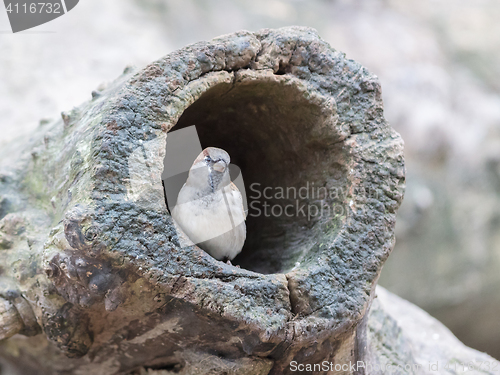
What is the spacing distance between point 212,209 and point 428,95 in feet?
15.3

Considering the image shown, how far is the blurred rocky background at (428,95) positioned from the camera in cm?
546

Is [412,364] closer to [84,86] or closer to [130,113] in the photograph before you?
[130,113]

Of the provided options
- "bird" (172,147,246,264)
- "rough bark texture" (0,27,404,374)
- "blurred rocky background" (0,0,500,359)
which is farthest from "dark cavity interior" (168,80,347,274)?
"blurred rocky background" (0,0,500,359)

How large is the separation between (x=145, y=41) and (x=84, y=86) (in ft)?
3.78

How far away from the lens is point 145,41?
5016mm

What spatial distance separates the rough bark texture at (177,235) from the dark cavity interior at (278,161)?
15 millimetres

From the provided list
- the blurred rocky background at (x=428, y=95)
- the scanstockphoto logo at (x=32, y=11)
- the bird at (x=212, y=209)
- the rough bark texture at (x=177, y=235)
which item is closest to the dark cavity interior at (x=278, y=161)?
the rough bark texture at (x=177, y=235)

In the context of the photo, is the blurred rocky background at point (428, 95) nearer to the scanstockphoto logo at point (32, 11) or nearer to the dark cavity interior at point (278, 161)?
the scanstockphoto logo at point (32, 11)

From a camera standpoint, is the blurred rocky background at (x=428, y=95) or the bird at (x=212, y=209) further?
the blurred rocky background at (x=428, y=95)

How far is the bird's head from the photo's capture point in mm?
2379

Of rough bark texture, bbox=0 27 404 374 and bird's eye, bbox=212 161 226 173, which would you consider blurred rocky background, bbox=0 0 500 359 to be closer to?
bird's eye, bbox=212 161 226 173

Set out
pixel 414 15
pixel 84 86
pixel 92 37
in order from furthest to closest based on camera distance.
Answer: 1. pixel 414 15
2. pixel 92 37
3. pixel 84 86

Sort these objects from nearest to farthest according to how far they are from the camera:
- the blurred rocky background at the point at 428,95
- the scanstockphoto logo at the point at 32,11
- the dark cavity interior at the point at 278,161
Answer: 1. the dark cavity interior at the point at 278,161
2. the scanstockphoto logo at the point at 32,11
3. the blurred rocky background at the point at 428,95

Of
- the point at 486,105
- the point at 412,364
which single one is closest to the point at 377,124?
the point at 412,364
